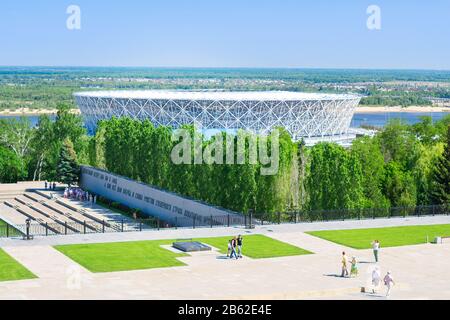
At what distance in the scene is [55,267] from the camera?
32062 millimetres

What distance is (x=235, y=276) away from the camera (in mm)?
31109

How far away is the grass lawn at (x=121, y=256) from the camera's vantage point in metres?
32.6

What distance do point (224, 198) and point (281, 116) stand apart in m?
72.8

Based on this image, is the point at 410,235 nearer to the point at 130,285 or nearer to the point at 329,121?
the point at 130,285

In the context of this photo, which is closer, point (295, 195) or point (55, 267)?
point (55, 267)

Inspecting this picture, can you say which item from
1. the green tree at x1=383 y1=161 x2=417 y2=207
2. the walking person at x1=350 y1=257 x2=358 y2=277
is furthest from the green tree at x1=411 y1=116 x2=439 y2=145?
the walking person at x1=350 y1=257 x2=358 y2=277

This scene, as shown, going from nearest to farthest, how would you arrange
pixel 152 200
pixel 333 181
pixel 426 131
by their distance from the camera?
pixel 333 181 < pixel 152 200 < pixel 426 131

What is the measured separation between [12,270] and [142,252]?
6.29 m

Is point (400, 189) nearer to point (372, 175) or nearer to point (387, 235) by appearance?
point (372, 175)

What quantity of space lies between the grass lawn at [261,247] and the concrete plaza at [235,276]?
69 cm

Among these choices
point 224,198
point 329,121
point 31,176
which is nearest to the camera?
point 224,198

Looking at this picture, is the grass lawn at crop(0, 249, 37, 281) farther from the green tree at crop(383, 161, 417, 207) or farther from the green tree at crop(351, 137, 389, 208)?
the green tree at crop(383, 161, 417, 207)

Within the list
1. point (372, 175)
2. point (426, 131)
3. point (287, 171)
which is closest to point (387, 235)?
point (287, 171)

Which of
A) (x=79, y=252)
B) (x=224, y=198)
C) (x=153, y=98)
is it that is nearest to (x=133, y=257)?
(x=79, y=252)
